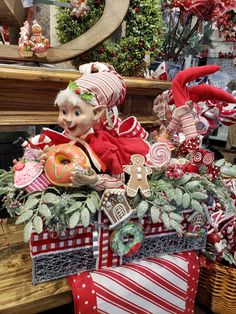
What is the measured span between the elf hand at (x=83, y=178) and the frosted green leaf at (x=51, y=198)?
0.04 metres

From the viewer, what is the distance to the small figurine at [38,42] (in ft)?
2.69

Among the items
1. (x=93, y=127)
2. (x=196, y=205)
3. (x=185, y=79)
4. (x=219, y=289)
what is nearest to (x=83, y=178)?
(x=93, y=127)

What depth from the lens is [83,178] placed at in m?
0.56

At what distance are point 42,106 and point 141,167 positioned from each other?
396 mm

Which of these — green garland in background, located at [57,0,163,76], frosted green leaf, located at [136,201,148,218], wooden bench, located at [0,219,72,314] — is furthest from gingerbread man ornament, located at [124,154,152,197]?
green garland in background, located at [57,0,163,76]

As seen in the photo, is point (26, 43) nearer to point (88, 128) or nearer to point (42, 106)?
point (42, 106)

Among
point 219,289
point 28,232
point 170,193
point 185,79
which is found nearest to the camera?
point 28,232

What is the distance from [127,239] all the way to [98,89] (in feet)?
1.09

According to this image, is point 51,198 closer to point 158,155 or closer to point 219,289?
point 158,155

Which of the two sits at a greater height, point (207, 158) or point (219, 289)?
point (207, 158)

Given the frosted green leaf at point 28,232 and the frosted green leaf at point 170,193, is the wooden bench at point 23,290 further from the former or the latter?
the frosted green leaf at point 170,193

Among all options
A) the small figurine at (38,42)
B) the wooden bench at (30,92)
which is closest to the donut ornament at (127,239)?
the wooden bench at (30,92)

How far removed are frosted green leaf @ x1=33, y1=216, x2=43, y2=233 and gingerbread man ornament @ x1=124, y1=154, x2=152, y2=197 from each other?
18 cm

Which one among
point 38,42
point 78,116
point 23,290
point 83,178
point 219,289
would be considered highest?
point 38,42
